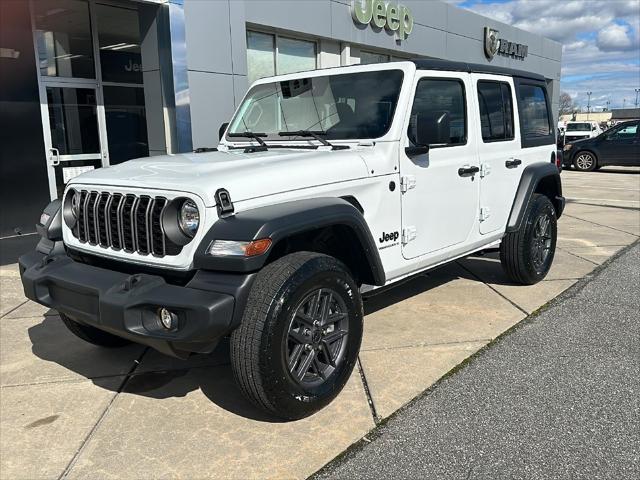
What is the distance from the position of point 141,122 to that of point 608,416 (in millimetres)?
8589

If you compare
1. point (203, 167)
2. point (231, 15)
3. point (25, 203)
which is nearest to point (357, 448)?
point (203, 167)

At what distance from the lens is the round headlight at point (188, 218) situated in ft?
9.40

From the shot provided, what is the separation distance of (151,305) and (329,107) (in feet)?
6.97

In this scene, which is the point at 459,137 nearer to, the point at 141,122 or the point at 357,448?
the point at 357,448

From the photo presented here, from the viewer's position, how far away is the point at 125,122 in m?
9.66

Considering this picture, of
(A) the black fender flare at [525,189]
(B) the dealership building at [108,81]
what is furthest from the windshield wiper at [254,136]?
(B) the dealership building at [108,81]

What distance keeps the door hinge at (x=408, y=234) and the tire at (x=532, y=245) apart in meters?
1.60

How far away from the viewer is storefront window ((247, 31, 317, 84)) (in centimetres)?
1069

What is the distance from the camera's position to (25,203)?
343 inches

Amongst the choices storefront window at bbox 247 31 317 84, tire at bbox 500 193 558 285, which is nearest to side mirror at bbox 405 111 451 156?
tire at bbox 500 193 558 285

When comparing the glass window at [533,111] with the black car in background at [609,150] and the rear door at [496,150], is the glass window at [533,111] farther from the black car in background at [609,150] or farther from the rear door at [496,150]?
the black car in background at [609,150]

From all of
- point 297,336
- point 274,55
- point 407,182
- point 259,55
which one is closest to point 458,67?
point 407,182

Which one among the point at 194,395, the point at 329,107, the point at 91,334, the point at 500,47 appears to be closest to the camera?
the point at 194,395

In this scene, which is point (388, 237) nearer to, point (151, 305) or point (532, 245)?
point (151, 305)
